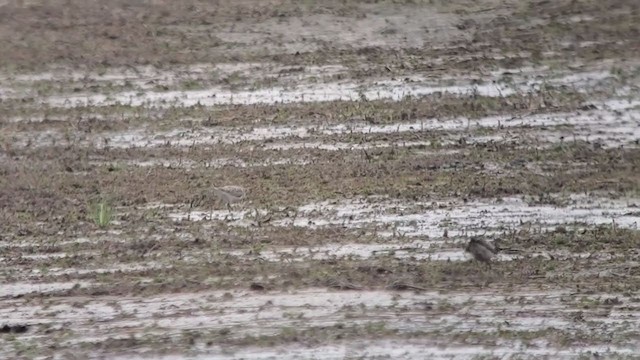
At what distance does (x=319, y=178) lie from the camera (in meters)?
5.98

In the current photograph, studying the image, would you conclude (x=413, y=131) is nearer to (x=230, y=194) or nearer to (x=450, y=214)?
(x=450, y=214)

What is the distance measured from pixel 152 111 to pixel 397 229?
6.24 ft

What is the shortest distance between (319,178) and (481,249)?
1077 millimetres

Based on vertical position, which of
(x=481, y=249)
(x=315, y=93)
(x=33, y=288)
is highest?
(x=315, y=93)

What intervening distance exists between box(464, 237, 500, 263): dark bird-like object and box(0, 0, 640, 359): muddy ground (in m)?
0.05

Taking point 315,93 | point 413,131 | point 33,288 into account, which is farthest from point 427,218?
point 33,288

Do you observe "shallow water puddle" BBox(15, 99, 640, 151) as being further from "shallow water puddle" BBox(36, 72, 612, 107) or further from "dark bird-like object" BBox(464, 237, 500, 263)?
"dark bird-like object" BBox(464, 237, 500, 263)

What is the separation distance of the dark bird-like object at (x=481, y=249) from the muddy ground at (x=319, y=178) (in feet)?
0.16

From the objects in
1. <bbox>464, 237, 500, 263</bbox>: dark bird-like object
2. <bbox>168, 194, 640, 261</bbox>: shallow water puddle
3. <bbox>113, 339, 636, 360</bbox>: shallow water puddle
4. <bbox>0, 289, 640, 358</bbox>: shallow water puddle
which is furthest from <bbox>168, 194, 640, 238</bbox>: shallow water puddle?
<bbox>113, 339, 636, 360</bbox>: shallow water puddle

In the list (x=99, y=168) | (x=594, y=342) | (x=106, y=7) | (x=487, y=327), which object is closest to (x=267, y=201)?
(x=99, y=168)

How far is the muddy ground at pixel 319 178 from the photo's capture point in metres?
4.99

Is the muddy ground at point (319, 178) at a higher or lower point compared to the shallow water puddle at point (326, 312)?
higher

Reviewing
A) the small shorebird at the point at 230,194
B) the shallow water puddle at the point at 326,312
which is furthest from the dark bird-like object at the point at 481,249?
the small shorebird at the point at 230,194

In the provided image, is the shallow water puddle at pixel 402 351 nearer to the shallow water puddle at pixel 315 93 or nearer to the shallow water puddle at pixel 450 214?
the shallow water puddle at pixel 450 214
